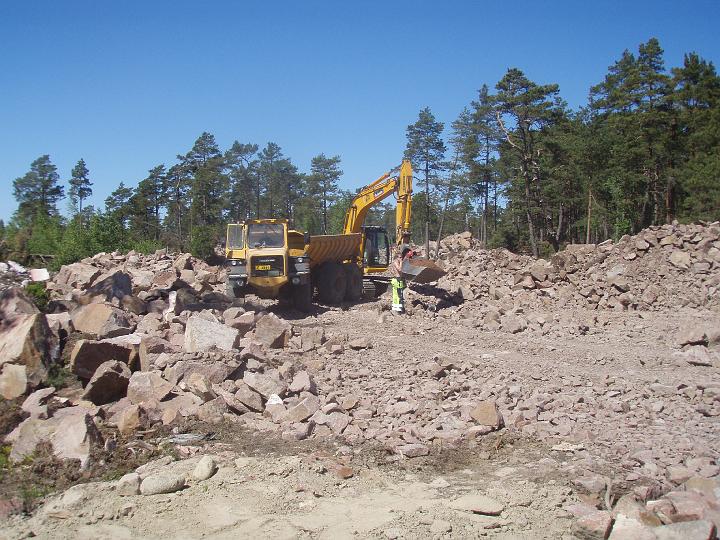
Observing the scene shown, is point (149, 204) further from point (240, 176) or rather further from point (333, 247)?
point (333, 247)

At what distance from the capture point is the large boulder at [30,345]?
8281mm

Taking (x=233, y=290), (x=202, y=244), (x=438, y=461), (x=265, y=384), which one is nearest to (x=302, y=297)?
(x=233, y=290)

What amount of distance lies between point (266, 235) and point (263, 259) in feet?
2.46

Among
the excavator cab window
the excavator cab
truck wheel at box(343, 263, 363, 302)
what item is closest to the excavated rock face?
truck wheel at box(343, 263, 363, 302)

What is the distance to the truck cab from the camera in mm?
15086

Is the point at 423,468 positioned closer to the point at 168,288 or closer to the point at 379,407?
the point at 379,407

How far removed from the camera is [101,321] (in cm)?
1037

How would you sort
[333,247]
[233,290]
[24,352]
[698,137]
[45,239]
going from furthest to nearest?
[45,239], [698,137], [333,247], [233,290], [24,352]

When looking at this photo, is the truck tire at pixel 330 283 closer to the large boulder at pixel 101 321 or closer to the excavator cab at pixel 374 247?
the excavator cab at pixel 374 247

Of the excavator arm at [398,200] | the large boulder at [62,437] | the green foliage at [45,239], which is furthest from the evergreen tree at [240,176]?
the large boulder at [62,437]

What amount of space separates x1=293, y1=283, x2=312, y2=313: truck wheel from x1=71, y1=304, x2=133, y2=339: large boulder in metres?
5.99

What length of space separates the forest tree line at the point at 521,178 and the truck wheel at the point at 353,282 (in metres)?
14.6

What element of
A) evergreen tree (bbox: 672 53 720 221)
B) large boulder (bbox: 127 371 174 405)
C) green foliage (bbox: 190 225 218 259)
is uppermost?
evergreen tree (bbox: 672 53 720 221)

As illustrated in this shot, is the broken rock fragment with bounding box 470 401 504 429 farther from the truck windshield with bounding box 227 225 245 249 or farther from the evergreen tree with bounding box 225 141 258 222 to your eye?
the evergreen tree with bounding box 225 141 258 222
